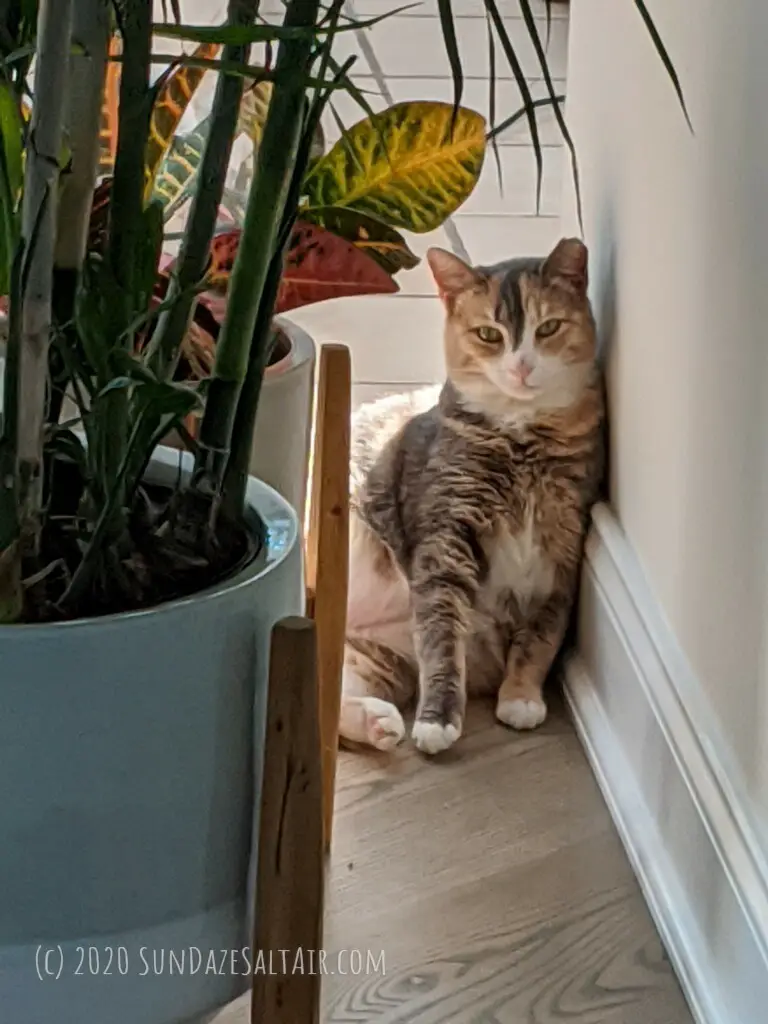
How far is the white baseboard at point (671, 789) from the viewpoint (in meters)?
0.88

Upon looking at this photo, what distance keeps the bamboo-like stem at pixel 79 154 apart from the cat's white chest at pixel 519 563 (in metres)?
0.71

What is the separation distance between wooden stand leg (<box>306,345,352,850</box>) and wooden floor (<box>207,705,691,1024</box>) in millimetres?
112

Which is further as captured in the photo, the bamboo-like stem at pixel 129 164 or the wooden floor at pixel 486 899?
the wooden floor at pixel 486 899

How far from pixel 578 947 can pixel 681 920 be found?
0.08 metres

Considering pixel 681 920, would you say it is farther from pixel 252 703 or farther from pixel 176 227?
pixel 176 227

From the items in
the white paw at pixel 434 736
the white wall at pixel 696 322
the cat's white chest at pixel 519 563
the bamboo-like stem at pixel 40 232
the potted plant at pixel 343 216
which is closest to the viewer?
the bamboo-like stem at pixel 40 232

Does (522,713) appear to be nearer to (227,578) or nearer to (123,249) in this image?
(227,578)

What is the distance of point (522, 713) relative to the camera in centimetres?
131

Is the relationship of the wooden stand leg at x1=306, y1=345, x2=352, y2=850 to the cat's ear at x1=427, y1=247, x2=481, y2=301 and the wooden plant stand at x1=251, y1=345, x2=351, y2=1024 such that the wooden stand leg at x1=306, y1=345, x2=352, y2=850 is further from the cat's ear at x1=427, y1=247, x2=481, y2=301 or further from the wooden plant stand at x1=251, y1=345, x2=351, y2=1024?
the cat's ear at x1=427, y1=247, x2=481, y2=301

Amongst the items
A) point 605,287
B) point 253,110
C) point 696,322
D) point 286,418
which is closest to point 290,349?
point 286,418

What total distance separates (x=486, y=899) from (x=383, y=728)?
9.2 inches

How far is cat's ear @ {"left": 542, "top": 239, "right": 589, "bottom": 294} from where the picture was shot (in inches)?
51.8

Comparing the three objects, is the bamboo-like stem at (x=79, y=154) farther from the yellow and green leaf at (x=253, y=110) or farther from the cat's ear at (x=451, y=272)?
the cat's ear at (x=451, y=272)

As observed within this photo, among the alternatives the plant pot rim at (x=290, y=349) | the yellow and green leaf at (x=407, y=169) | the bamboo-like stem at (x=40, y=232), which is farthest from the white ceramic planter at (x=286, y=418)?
the bamboo-like stem at (x=40, y=232)
